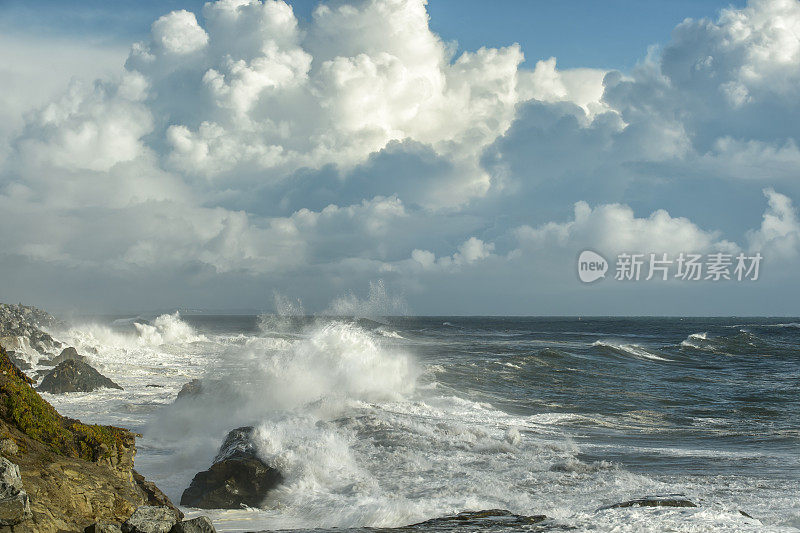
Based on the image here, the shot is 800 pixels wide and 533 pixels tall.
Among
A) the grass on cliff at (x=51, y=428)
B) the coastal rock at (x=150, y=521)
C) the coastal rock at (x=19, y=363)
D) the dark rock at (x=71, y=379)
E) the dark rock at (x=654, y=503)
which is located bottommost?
the coastal rock at (x=19, y=363)

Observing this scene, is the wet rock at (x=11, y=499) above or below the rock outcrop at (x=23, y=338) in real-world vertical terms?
above

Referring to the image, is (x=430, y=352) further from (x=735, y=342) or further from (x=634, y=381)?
(x=735, y=342)

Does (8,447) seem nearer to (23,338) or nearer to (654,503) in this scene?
(654,503)

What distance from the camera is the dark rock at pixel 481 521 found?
765 cm

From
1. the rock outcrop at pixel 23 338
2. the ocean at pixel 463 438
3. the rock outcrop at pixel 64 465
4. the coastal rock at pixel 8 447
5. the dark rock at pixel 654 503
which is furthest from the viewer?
the rock outcrop at pixel 23 338

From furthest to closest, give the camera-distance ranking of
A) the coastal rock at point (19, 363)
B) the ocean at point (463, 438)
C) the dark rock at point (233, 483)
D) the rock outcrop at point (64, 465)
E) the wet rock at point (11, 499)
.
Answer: the coastal rock at point (19, 363)
the dark rock at point (233, 483)
the ocean at point (463, 438)
the rock outcrop at point (64, 465)
the wet rock at point (11, 499)

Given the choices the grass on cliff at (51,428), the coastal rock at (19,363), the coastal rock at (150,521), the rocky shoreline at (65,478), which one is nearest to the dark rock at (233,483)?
the rocky shoreline at (65,478)

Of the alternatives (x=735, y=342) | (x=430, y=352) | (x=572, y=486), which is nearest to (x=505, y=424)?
(x=572, y=486)

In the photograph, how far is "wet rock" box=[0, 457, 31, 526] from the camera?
5391 mm

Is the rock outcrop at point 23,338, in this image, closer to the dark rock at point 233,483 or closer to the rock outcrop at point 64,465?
the dark rock at point 233,483

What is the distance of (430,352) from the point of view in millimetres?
44812

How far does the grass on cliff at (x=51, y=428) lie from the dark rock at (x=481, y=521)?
13.3ft

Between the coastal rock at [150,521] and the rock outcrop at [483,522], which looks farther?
the rock outcrop at [483,522]

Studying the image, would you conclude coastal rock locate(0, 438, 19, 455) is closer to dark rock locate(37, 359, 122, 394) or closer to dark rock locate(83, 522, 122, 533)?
dark rock locate(83, 522, 122, 533)
